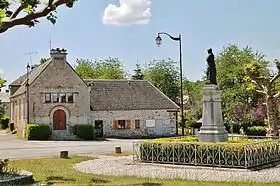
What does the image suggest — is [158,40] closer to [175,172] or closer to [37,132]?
[175,172]

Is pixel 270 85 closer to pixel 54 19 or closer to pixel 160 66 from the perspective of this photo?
pixel 54 19

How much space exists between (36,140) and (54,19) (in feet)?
92.7

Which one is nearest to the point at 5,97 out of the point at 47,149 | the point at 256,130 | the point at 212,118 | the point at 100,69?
the point at 100,69

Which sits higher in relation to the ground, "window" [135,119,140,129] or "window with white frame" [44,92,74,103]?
"window with white frame" [44,92,74,103]

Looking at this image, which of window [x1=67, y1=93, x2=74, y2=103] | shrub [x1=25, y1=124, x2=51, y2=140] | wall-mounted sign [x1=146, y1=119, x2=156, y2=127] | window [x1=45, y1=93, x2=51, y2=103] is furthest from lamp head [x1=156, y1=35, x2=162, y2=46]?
wall-mounted sign [x1=146, y1=119, x2=156, y2=127]

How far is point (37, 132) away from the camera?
139 ft

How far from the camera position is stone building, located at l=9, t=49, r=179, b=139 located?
146 feet

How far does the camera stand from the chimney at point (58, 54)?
45.1m

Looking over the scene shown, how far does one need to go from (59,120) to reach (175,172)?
94.4 ft

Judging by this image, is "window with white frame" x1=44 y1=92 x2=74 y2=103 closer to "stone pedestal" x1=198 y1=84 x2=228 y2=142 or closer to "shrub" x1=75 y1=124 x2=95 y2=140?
"shrub" x1=75 y1=124 x2=95 y2=140

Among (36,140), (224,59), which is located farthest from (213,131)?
(224,59)

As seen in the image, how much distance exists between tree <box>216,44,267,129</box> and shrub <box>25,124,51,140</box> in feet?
75.2

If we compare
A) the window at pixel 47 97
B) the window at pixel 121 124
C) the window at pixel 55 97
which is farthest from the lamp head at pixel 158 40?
the window at pixel 121 124

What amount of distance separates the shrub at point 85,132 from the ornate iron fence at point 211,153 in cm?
2306
